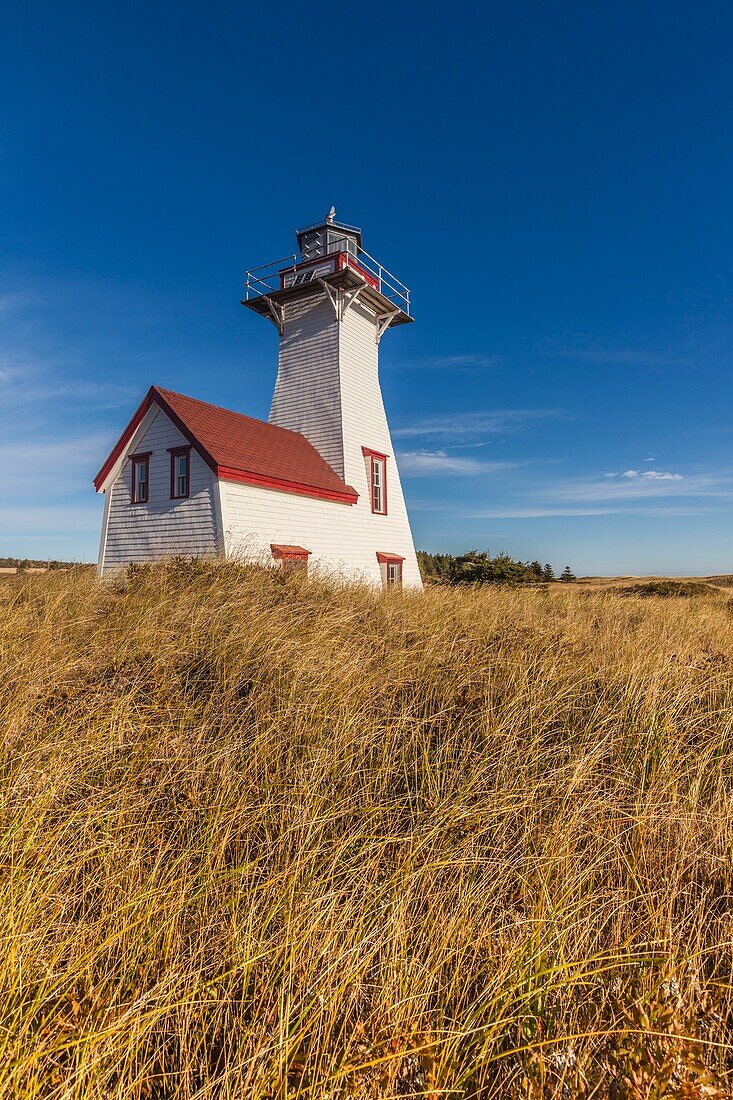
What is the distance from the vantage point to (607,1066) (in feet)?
5.60

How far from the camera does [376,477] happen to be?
65.8 feet

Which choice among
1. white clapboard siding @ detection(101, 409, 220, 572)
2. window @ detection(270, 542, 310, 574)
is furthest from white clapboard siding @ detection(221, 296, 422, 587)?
white clapboard siding @ detection(101, 409, 220, 572)

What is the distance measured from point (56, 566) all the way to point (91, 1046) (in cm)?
1584

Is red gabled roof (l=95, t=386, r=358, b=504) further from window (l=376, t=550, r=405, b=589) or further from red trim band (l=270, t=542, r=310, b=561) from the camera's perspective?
window (l=376, t=550, r=405, b=589)

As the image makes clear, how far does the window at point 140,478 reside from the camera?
15312 mm

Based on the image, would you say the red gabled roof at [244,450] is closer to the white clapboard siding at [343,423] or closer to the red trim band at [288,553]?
the white clapboard siding at [343,423]

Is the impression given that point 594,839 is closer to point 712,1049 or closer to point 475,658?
point 712,1049

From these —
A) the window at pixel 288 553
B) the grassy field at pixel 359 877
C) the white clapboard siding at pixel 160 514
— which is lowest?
the grassy field at pixel 359 877

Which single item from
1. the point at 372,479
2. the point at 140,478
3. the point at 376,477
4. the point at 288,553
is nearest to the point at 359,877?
the point at 288,553

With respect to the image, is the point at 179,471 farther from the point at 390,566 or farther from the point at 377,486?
the point at 390,566

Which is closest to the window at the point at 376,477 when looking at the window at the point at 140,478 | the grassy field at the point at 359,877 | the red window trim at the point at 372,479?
the red window trim at the point at 372,479

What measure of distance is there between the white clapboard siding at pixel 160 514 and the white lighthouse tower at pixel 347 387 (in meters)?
5.27

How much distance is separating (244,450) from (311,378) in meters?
5.48

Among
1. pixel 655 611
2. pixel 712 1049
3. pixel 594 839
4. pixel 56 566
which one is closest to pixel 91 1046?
pixel 712 1049
